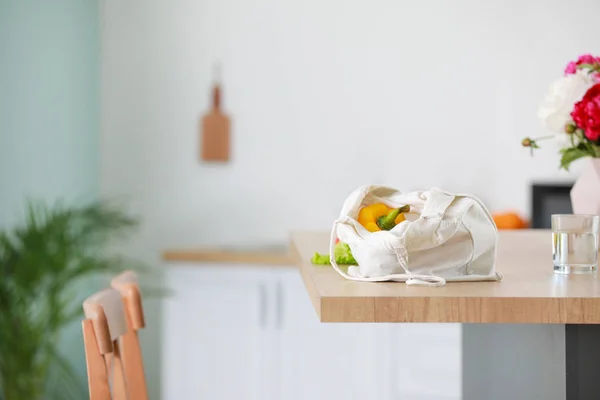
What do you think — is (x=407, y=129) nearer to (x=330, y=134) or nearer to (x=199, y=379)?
(x=330, y=134)

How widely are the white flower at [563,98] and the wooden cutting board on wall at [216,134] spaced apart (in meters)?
2.62

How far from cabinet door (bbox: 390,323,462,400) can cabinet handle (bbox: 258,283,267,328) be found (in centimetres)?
56

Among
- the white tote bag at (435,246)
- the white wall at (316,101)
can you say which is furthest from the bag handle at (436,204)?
the white wall at (316,101)

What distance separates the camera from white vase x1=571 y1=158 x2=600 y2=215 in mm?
1651

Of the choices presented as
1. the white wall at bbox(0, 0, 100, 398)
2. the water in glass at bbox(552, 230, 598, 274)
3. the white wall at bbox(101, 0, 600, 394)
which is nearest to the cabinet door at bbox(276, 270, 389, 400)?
the white wall at bbox(101, 0, 600, 394)

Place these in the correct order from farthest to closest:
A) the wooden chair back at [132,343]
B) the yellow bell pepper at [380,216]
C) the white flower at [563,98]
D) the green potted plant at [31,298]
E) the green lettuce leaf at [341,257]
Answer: the green potted plant at [31,298] < the white flower at [563,98] < the wooden chair back at [132,343] < the green lettuce leaf at [341,257] < the yellow bell pepper at [380,216]

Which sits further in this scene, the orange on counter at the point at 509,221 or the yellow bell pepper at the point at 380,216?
the orange on counter at the point at 509,221

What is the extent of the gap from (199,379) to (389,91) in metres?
1.69

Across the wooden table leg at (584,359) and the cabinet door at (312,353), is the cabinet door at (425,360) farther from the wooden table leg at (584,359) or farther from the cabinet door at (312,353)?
the wooden table leg at (584,359)

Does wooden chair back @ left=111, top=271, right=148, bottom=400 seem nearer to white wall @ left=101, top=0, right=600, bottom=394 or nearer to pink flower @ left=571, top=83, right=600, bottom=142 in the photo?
pink flower @ left=571, top=83, right=600, bottom=142

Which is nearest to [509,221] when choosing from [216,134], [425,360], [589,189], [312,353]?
[425,360]

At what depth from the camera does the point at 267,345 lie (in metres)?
3.51

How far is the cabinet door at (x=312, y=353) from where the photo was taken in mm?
3414

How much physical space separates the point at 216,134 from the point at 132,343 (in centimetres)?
266
